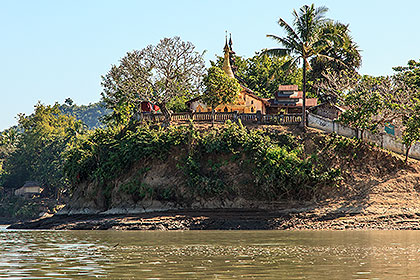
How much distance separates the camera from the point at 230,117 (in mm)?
49125

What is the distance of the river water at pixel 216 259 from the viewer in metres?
16.9

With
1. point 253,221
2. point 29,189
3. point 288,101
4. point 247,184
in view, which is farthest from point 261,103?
point 29,189

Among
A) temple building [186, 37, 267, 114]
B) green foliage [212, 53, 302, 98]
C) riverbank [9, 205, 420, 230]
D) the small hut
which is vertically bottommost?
riverbank [9, 205, 420, 230]

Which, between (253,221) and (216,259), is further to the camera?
(253,221)

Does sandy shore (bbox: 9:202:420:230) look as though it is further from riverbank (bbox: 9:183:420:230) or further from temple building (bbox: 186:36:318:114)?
temple building (bbox: 186:36:318:114)

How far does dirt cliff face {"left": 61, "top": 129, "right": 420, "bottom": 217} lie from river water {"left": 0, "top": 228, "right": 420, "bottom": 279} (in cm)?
1328

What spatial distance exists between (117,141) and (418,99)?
2063 centimetres

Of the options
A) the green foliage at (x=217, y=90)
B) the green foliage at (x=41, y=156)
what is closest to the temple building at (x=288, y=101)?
the green foliage at (x=217, y=90)

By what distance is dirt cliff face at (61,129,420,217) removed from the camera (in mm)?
42438

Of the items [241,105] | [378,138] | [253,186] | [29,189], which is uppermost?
[241,105]

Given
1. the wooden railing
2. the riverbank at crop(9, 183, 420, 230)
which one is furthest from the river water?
the wooden railing

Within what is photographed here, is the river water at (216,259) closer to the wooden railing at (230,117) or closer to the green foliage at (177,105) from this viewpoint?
the wooden railing at (230,117)

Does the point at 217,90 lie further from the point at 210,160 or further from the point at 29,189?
the point at 29,189

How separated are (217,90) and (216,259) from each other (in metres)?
Result: 29.7
